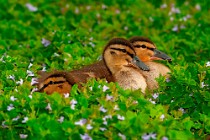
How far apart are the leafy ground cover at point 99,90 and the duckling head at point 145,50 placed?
212 mm

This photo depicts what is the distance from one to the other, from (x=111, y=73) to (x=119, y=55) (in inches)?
11.0

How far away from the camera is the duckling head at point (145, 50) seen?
30.1 ft

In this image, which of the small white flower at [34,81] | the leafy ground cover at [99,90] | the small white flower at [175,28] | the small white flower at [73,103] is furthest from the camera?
the small white flower at [175,28]

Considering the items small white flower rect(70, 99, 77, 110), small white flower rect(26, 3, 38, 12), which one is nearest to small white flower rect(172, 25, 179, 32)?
small white flower rect(26, 3, 38, 12)

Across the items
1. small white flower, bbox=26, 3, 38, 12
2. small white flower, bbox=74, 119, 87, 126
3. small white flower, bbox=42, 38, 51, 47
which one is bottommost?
small white flower, bbox=74, 119, 87, 126

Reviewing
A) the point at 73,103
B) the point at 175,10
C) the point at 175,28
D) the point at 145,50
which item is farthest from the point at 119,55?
the point at 175,10

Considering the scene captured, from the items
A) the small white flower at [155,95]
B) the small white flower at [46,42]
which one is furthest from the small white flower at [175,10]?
the small white flower at [155,95]

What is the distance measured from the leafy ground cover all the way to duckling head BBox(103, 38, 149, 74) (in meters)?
0.48

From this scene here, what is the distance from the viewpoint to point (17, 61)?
27.5 ft

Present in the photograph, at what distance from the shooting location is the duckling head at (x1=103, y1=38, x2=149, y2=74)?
849 cm

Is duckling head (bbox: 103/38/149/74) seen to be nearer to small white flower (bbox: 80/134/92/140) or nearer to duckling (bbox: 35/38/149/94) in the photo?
duckling (bbox: 35/38/149/94)

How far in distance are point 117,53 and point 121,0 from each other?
5040mm

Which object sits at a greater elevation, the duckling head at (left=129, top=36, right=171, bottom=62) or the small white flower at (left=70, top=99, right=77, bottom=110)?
the duckling head at (left=129, top=36, right=171, bottom=62)

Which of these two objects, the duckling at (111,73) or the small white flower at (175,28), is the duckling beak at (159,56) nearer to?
the duckling at (111,73)
